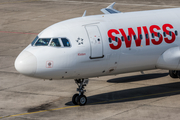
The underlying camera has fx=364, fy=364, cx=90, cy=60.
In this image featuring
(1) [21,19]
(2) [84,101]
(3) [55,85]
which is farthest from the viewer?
(1) [21,19]

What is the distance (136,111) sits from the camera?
1961 centimetres

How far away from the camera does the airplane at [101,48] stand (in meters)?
19.1

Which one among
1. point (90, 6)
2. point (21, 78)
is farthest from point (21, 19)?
point (21, 78)

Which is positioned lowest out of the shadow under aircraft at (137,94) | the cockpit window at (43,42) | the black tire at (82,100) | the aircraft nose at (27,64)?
the shadow under aircraft at (137,94)

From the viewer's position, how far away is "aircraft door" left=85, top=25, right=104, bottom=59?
64.4ft

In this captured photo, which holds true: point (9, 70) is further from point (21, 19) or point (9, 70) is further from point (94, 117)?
point (21, 19)

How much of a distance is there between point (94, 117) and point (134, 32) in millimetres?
5453

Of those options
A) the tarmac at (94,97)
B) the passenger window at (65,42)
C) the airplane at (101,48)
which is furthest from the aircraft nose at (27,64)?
the tarmac at (94,97)

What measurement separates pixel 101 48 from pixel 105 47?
0.83 feet

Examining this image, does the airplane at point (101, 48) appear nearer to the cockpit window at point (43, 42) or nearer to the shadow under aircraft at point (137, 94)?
the cockpit window at point (43, 42)

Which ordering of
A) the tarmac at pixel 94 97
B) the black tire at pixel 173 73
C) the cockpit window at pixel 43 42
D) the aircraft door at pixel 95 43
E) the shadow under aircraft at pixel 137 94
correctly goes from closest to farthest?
the tarmac at pixel 94 97, the cockpit window at pixel 43 42, the aircraft door at pixel 95 43, the shadow under aircraft at pixel 137 94, the black tire at pixel 173 73

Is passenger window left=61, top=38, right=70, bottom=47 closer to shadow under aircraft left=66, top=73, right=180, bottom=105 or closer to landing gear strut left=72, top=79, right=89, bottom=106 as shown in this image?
landing gear strut left=72, top=79, right=89, bottom=106

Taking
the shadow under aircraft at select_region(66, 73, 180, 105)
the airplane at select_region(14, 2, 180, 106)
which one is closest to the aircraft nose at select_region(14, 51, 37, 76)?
the airplane at select_region(14, 2, 180, 106)

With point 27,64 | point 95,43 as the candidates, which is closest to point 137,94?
point 95,43
